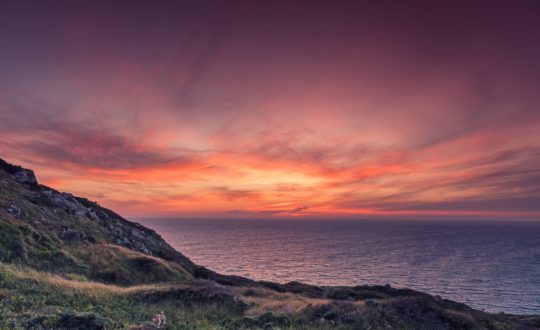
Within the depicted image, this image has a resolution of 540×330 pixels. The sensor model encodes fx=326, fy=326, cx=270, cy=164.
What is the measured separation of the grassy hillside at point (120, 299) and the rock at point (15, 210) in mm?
128

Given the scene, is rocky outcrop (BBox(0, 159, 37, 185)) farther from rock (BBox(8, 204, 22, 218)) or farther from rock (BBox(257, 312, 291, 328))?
rock (BBox(257, 312, 291, 328))

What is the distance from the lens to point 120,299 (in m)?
19.1

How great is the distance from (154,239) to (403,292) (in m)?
48.2

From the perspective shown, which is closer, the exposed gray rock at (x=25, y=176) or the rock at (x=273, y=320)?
the rock at (x=273, y=320)

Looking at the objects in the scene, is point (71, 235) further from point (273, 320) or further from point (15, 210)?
point (273, 320)

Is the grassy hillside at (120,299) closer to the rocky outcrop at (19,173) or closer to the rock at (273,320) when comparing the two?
Result: the rock at (273,320)

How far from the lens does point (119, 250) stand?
40.5 metres

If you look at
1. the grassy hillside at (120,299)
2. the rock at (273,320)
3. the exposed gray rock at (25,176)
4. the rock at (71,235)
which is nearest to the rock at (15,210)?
the grassy hillside at (120,299)

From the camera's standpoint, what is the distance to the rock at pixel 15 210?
3848 cm

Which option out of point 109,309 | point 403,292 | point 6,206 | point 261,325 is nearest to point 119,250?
point 6,206

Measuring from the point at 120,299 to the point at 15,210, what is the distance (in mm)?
30148

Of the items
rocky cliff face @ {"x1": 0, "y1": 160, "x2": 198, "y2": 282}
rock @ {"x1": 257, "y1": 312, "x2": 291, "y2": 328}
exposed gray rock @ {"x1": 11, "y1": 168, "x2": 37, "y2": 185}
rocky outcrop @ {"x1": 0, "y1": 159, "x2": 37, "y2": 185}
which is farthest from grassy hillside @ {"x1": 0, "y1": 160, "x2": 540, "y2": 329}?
rocky outcrop @ {"x1": 0, "y1": 159, "x2": 37, "y2": 185}

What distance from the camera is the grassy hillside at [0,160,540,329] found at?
1448cm

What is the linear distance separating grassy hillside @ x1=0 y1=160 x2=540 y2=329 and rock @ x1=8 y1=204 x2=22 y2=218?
128 millimetres
